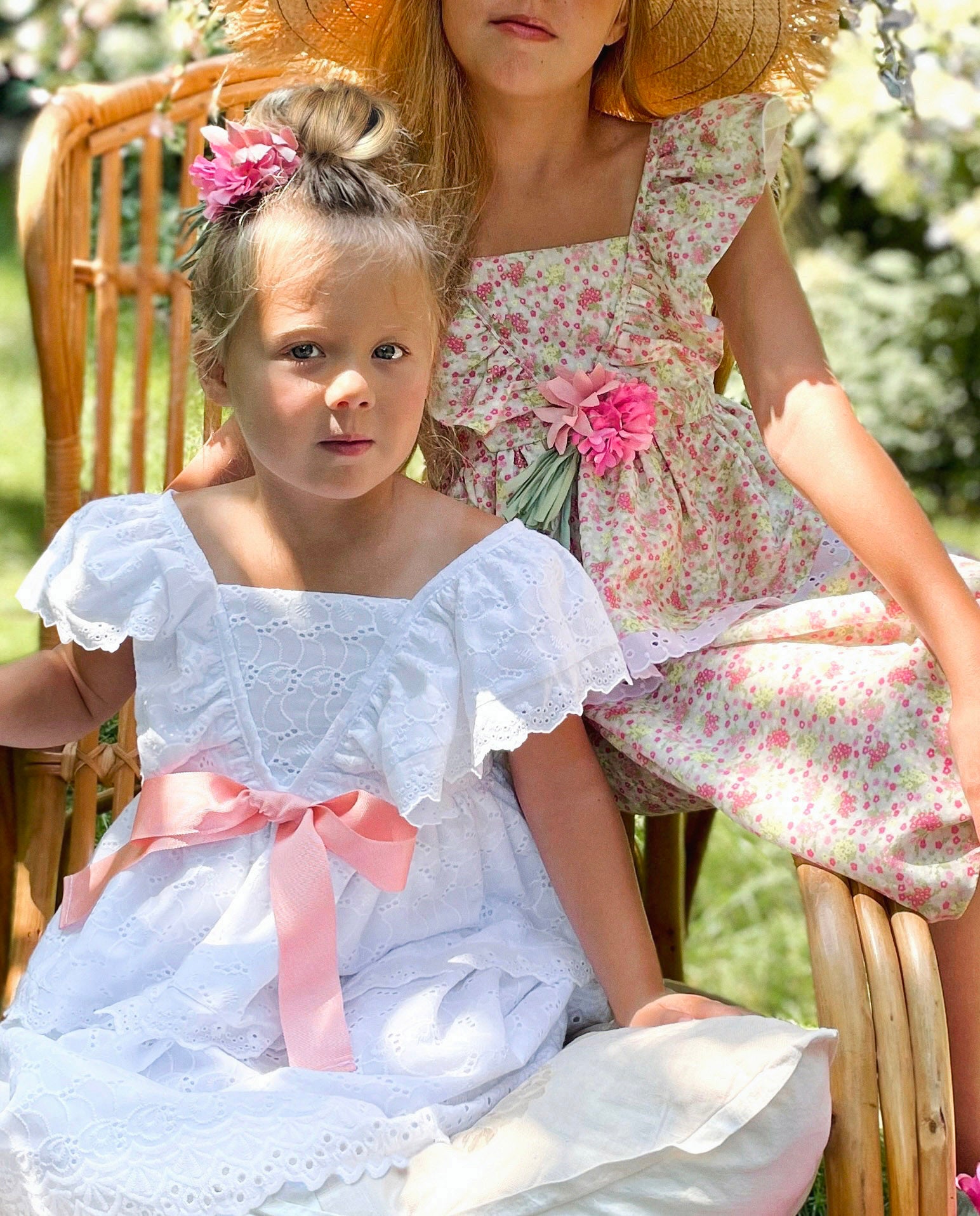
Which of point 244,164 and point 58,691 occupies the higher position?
point 244,164

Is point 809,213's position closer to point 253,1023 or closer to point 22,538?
point 22,538

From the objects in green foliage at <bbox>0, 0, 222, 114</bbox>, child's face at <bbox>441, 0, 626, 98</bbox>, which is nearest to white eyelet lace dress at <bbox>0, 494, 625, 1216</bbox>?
child's face at <bbox>441, 0, 626, 98</bbox>

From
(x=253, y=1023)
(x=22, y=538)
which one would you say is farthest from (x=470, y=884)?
(x=22, y=538)

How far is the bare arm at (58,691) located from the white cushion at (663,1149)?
58cm

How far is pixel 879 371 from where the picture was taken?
497 cm

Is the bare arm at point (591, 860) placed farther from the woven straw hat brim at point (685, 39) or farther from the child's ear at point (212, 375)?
the woven straw hat brim at point (685, 39)

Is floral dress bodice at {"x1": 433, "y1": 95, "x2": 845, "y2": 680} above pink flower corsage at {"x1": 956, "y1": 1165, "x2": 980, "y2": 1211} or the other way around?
above

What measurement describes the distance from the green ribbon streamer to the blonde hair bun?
375mm

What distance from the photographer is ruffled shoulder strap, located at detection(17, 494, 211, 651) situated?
1.48 meters

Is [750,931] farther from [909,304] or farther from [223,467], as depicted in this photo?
[909,304]

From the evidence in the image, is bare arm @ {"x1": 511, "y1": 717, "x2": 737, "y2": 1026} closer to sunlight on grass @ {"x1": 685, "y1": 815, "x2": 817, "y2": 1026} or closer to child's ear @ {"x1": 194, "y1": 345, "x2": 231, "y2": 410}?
child's ear @ {"x1": 194, "y1": 345, "x2": 231, "y2": 410}

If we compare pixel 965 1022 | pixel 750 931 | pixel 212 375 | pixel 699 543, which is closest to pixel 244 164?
pixel 212 375

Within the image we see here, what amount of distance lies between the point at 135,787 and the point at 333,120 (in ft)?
2.74

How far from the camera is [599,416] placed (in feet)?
5.58
